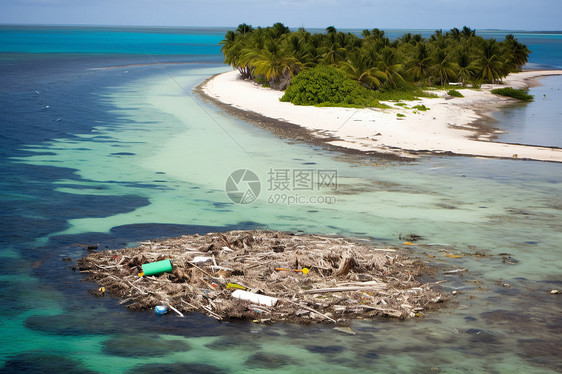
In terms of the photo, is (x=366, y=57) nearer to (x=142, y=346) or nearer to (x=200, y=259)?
(x=200, y=259)

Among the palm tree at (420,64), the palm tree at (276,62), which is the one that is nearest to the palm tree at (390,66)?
the palm tree at (420,64)

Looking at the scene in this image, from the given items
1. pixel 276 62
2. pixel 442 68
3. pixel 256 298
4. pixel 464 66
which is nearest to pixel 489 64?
pixel 464 66

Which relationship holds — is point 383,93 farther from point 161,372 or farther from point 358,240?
point 161,372

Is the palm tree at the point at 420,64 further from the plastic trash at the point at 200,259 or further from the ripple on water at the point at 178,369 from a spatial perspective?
the ripple on water at the point at 178,369

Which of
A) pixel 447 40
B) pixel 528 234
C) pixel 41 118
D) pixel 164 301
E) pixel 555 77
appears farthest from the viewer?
pixel 555 77

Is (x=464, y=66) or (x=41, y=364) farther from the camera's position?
(x=464, y=66)

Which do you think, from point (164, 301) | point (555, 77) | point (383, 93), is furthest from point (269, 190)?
point (555, 77)

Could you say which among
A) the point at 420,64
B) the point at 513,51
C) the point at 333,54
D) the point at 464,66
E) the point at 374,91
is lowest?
the point at 374,91
